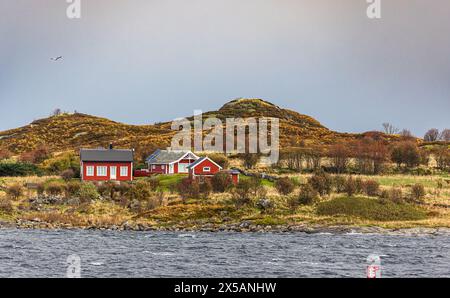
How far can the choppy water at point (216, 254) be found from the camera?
3028 cm

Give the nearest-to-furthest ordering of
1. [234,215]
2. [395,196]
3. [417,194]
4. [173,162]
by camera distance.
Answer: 1. [234,215]
2. [395,196]
3. [417,194]
4. [173,162]

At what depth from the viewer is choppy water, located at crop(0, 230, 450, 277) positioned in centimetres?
3028

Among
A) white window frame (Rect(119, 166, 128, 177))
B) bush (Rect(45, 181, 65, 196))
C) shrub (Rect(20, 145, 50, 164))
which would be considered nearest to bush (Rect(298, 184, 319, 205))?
bush (Rect(45, 181, 65, 196))

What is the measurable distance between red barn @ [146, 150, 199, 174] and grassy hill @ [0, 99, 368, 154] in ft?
117

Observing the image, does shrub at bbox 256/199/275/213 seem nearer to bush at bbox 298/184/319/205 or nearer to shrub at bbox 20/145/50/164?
bush at bbox 298/184/319/205

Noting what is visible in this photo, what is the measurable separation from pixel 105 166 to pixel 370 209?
114 ft

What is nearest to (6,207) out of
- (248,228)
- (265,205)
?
(248,228)

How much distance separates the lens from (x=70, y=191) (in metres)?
64.0

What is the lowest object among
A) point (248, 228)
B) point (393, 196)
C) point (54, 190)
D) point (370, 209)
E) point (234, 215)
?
point (248, 228)

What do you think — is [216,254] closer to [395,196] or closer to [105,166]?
[395,196]

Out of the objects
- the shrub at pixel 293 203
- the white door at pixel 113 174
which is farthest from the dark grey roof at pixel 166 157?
the shrub at pixel 293 203

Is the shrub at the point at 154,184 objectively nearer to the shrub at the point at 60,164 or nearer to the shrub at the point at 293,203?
the shrub at the point at 293,203

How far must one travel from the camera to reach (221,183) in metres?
63.4
